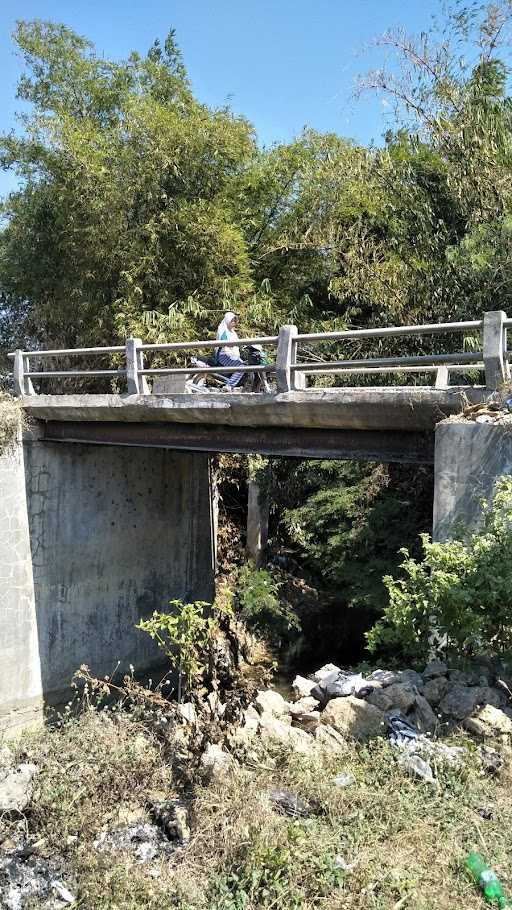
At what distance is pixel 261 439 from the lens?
8.86 meters

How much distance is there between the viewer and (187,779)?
15.4 ft

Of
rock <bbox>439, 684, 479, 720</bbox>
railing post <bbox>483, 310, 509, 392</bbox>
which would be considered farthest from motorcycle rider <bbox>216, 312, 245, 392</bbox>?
rock <bbox>439, 684, 479, 720</bbox>

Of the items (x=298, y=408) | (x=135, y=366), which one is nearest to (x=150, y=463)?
(x=135, y=366)

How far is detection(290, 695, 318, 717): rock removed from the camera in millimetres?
5402

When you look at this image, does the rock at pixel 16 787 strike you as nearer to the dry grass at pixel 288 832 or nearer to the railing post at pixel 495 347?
the dry grass at pixel 288 832

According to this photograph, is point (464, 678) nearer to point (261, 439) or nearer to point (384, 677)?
point (384, 677)

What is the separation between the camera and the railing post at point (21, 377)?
11.4 metres

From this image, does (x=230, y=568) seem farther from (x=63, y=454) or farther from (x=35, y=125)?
(x=35, y=125)

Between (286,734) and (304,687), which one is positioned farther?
(304,687)

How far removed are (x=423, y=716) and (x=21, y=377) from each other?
8744mm

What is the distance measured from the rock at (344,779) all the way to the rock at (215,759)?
0.68m

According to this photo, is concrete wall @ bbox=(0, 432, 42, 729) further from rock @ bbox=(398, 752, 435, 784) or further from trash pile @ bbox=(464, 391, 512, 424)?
rock @ bbox=(398, 752, 435, 784)

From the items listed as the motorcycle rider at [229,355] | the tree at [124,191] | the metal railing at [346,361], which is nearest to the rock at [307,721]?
the metal railing at [346,361]

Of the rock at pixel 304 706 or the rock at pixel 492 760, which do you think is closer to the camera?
the rock at pixel 492 760
